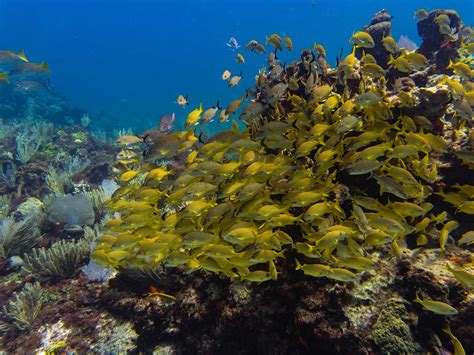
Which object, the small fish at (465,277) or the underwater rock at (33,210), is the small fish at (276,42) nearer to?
the small fish at (465,277)

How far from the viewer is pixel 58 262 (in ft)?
20.1

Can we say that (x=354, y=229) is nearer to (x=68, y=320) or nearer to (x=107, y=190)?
(x=68, y=320)

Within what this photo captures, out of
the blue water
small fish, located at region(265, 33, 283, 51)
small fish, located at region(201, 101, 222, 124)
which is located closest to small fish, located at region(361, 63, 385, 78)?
small fish, located at region(201, 101, 222, 124)

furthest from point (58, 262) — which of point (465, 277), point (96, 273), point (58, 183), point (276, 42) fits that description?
point (276, 42)

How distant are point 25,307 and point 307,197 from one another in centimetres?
532

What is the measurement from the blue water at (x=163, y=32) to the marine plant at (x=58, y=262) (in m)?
115

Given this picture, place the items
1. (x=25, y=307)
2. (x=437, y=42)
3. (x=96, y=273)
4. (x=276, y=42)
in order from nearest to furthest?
(x=25, y=307), (x=96, y=273), (x=276, y=42), (x=437, y=42)

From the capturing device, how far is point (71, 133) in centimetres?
1867

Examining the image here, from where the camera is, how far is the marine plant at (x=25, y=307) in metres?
5.32

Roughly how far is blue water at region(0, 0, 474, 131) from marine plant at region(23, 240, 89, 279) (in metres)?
115

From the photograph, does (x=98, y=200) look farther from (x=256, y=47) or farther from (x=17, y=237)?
(x=256, y=47)

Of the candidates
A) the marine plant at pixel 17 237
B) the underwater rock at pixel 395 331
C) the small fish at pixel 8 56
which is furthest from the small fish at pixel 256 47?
the underwater rock at pixel 395 331

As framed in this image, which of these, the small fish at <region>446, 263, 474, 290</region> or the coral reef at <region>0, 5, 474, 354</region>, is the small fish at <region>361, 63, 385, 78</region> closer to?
the coral reef at <region>0, 5, 474, 354</region>

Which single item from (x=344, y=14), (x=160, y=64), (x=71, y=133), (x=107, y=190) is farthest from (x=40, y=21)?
(x=107, y=190)
